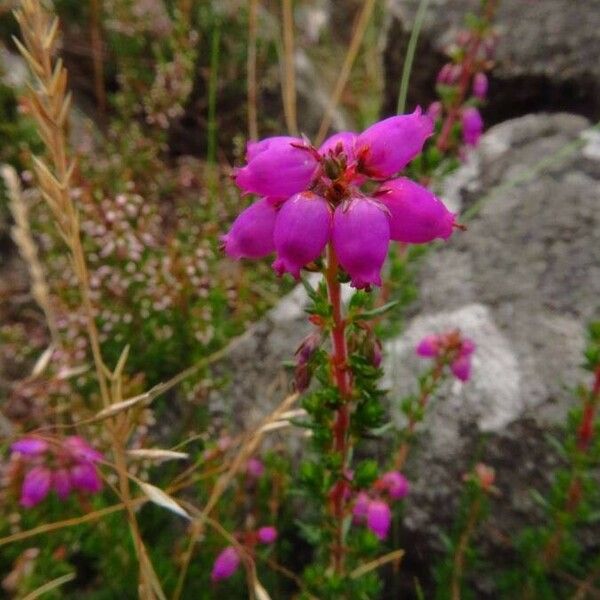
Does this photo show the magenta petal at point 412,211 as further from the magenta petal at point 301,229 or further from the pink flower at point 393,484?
the pink flower at point 393,484

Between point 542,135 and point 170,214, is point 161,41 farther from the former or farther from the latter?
point 542,135

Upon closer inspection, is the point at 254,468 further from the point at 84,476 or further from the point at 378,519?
the point at 378,519

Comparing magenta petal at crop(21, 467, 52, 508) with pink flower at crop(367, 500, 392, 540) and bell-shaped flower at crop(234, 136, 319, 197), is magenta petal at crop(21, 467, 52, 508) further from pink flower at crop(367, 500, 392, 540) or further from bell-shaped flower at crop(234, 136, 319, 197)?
bell-shaped flower at crop(234, 136, 319, 197)

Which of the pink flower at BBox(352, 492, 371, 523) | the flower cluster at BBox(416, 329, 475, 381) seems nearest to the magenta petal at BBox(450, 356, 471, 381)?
the flower cluster at BBox(416, 329, 475, 381)

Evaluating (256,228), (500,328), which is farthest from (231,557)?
(256,228)

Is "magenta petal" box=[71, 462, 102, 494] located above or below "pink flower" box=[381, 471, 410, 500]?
below

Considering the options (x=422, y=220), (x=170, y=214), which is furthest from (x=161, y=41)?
(x=422, y=220)
